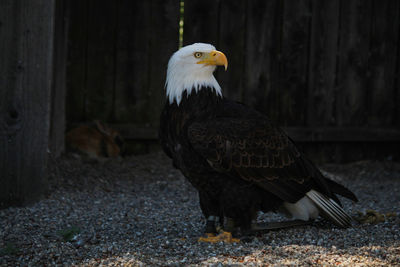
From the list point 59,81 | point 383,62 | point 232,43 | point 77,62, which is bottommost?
point 59,81

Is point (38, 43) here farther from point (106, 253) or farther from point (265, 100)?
point (265, 100)

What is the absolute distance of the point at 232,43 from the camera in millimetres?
6520

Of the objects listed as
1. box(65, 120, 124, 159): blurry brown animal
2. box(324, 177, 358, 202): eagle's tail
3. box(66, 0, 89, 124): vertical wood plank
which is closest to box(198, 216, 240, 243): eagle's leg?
box(324, 177, 358, 202): eagle's tail

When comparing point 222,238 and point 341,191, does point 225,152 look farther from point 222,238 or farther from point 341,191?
point 341,191

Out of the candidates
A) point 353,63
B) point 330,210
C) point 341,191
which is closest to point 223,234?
point 330,210

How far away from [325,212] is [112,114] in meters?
3.34

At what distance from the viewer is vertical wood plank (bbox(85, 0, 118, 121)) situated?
6.33 metres

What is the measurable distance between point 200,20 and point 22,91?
8.96 feet

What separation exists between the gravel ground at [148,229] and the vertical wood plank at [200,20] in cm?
153

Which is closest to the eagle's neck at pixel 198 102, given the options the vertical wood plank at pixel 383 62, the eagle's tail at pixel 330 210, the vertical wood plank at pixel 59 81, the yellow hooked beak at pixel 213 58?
the yellow hooked beak at pixel 213 58

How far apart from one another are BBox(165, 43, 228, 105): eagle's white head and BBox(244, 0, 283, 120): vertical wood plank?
2950 millimetres

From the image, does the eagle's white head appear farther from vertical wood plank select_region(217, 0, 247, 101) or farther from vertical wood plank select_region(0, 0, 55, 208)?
vertical wood plank select_region(217, 0, 247, 101)

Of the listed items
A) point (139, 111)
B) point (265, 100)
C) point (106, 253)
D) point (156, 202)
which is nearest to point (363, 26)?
point (265, 100)

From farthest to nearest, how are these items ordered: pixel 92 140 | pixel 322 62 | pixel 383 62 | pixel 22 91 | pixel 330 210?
pixel 383 62, pixel 322 62, pixel 92 140, pixel 22 91, pixel 330 210
